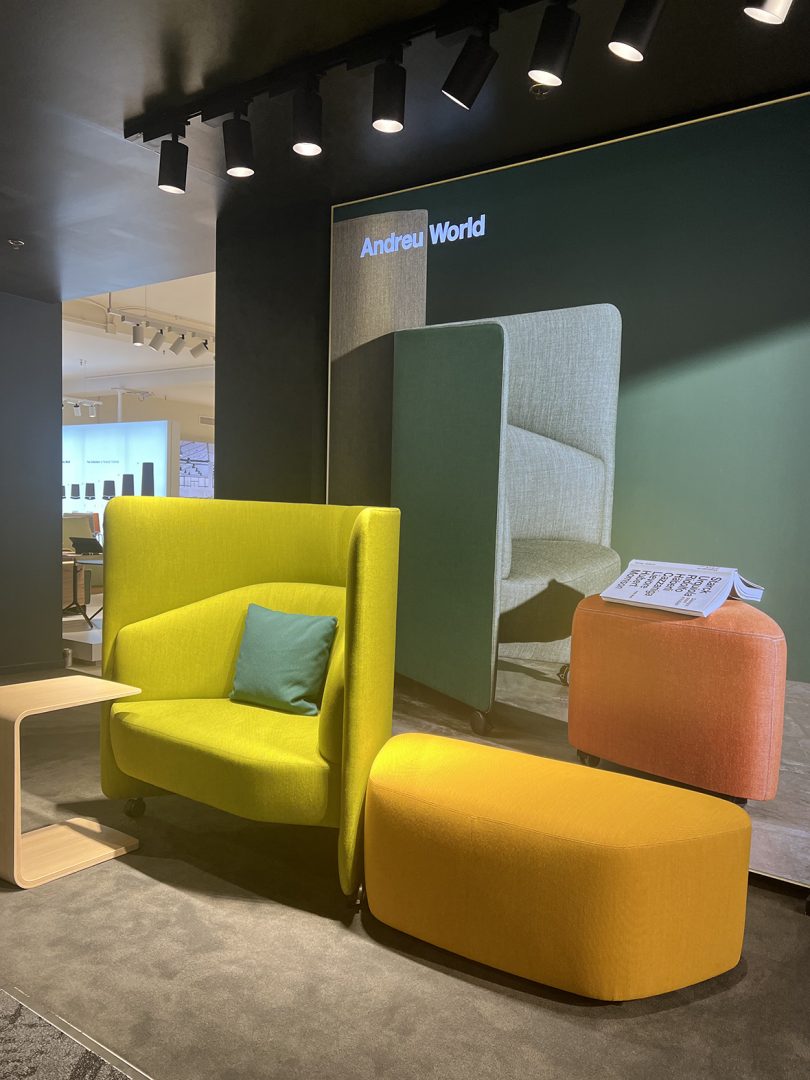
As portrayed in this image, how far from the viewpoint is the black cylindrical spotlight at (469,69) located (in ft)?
8.21

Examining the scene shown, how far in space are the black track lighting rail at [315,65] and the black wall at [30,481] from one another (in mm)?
2941

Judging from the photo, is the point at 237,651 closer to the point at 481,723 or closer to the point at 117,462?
the point at 481,723

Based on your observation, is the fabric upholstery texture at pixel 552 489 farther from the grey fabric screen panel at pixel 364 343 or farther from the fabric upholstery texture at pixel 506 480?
the grey fabric screen panel at pixel 364 343

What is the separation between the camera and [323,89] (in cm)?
300

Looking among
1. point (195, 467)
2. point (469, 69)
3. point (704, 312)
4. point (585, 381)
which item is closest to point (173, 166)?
point (469, 69)

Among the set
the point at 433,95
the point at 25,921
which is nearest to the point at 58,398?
the point at 433,95

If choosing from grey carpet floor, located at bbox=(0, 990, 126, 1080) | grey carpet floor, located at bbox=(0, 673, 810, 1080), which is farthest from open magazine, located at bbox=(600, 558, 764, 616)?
grey carpet floor, located at bbox=(0, 990, 126, 1080)

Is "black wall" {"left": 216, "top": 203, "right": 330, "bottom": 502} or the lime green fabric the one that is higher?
"black wall" {"left": 216, "top": 203, "right": 330, "bottom": 502}

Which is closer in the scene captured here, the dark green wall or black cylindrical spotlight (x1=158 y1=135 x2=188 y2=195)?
the dark green wall

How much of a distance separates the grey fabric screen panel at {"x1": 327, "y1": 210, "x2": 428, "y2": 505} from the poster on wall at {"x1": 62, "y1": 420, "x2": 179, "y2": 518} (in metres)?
7.96

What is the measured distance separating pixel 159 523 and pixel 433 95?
1.86 m

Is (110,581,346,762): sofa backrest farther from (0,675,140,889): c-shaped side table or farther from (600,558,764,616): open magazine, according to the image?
(600,558,764,616): open magazine

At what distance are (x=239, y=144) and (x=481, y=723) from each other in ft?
7.68

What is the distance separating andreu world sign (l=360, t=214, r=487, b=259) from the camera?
132 inches
